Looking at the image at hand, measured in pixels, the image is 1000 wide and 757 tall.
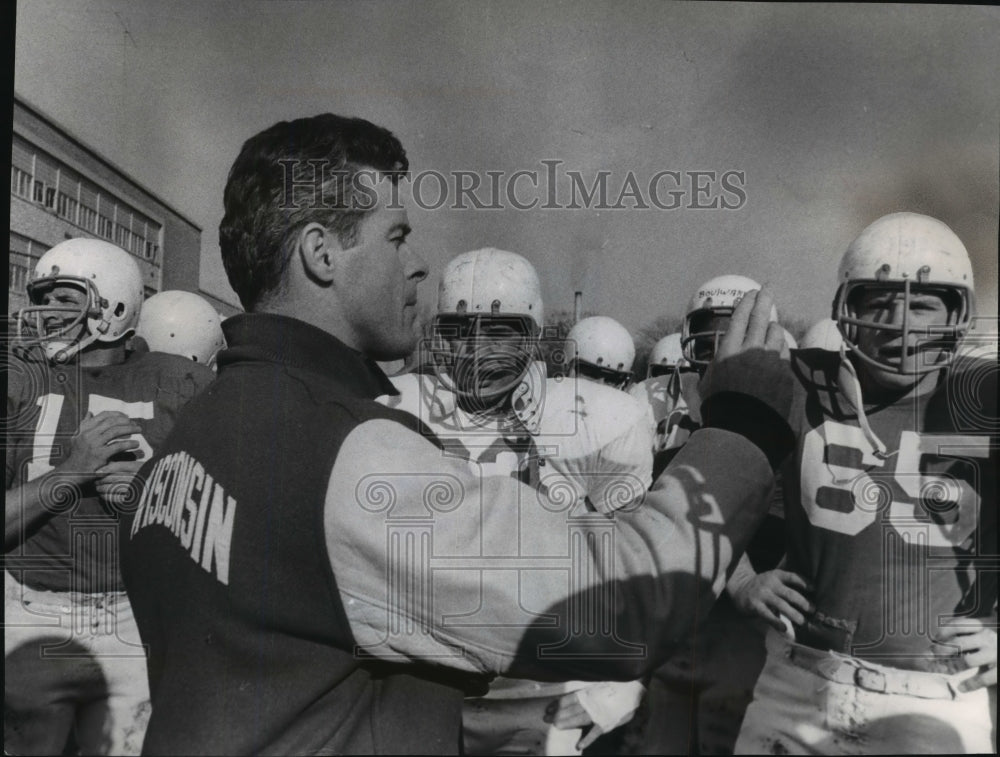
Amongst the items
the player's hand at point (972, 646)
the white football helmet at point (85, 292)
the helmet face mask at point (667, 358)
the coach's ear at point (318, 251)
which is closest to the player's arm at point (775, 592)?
the player's hand at point (972, 646)

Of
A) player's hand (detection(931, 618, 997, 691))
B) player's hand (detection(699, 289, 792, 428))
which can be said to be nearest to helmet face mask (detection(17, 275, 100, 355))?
player's hand (detection(699, 289, 792, 428))

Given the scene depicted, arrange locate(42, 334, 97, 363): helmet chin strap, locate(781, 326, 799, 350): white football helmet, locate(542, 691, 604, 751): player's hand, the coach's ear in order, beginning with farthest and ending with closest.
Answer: locate(542, 691, 604, 751): player's hand < locate(42, 334, 97, 363): helmet chin strap < locate(781, 326, 799, 350): white football helmet < the coach's ear

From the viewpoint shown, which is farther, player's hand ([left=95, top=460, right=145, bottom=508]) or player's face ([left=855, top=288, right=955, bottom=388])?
player's hand ([left=95, top=460, right=145, bottom=508])

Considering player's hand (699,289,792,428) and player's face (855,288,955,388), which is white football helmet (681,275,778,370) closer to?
player's face (855,288,955,388)

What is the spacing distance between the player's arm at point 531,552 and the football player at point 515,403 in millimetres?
629

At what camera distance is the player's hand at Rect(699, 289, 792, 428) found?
1268 millimetres

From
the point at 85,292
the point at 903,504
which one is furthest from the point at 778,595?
the point at 85,292

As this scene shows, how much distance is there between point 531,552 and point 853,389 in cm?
112

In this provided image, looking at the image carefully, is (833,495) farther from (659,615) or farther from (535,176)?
(535,176)

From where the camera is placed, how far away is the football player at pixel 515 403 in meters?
1.87

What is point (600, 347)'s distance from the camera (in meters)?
1.88

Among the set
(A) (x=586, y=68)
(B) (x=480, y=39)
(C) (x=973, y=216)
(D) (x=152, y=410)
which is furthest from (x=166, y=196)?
(C) (x=973, y=216)

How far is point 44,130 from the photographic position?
1945 mm

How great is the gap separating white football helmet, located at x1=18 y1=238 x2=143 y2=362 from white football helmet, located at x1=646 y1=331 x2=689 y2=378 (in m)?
1.30
